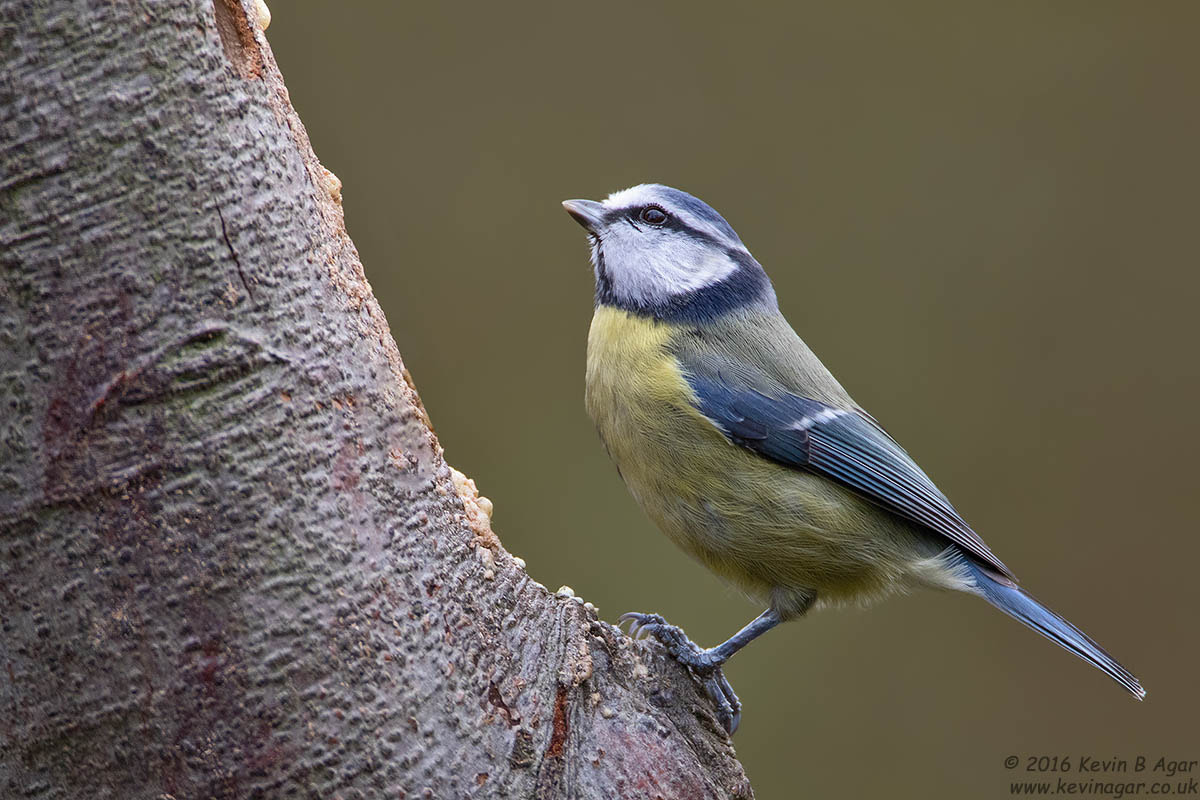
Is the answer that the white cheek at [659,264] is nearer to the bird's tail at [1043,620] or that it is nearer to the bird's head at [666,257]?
the bird's head at [666,257]

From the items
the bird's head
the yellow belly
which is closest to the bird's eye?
the bird's head

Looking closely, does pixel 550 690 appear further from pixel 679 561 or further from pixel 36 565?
pixel 679 561

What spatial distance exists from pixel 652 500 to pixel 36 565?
36.9 inches

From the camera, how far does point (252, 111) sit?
2.72 feet

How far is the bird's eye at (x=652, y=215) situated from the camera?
180cm

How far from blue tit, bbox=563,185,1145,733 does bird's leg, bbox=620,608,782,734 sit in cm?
1

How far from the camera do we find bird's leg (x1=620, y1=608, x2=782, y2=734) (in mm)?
1131

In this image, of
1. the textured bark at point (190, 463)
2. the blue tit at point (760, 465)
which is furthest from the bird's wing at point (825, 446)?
the textured bark at point (190, 463)

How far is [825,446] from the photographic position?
5.20 ft

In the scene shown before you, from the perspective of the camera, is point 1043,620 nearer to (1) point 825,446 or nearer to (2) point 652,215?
(1) point 825,446

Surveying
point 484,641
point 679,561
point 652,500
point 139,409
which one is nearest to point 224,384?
point 139,409

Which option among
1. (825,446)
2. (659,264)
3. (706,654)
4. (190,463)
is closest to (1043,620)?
(825,446)

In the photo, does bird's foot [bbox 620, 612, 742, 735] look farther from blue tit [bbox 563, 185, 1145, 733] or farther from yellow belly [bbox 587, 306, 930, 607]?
yellow belly [bbox 587, 306, 930, 607]

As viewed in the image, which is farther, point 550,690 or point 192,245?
point 550,690
